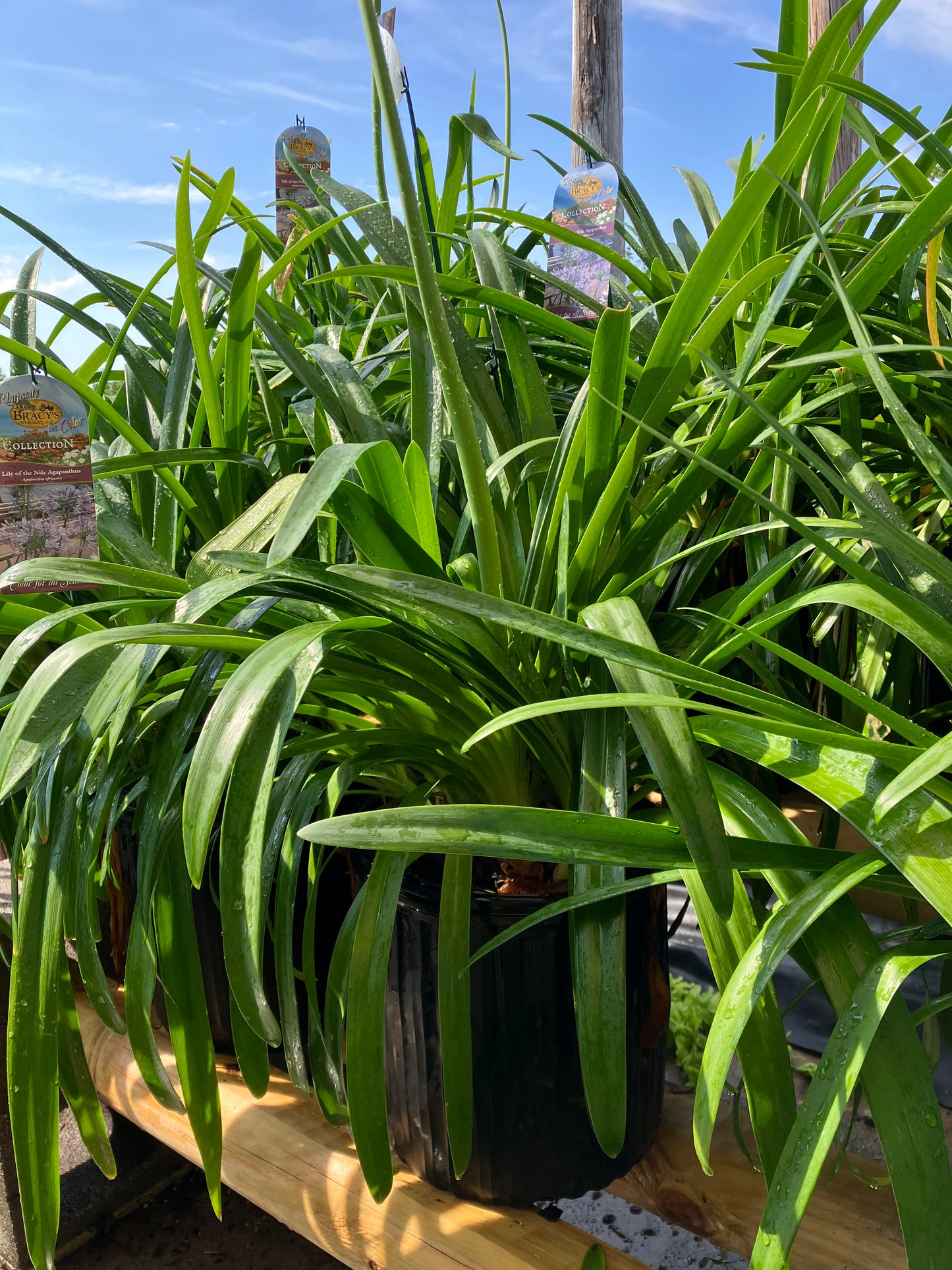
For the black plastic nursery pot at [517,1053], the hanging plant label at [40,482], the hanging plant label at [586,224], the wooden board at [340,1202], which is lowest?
the wooden board at [340,1202]

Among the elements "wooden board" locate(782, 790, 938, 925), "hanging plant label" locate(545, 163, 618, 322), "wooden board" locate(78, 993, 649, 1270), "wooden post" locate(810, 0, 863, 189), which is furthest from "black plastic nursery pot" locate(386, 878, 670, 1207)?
"wooden post" locate(810, 0, 863, 189)

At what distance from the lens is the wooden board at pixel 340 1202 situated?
1.66ft

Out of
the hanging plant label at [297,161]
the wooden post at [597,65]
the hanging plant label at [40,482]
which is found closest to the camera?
the hanging plant label at [40,482]

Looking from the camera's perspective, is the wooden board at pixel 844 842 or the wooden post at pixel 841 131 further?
the wooden post at pixel 841 131

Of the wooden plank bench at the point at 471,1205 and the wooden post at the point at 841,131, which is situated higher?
the wooden post at the point at 841,131

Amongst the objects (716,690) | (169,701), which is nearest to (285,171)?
(169,701)

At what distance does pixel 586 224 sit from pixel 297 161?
1.25ft

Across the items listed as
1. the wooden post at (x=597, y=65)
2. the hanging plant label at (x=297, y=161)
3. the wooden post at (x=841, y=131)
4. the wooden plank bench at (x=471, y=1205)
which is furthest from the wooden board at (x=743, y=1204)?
the wooden post at (x=597, y=65)

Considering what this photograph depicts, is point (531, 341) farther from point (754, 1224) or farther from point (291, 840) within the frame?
point (754, 1224)

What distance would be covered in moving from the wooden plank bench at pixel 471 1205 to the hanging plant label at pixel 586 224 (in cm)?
56

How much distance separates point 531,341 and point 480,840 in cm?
47

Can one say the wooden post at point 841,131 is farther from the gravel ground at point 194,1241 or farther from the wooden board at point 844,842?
the gravel ground at point 194,1241

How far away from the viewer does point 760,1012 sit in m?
0.35

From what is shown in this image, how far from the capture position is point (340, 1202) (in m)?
0.57
